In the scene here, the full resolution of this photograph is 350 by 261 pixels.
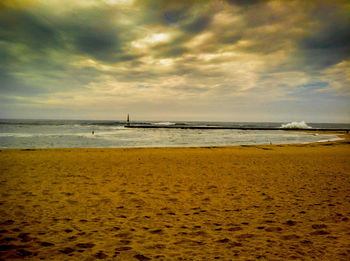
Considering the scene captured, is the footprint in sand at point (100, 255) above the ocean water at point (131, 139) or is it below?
below

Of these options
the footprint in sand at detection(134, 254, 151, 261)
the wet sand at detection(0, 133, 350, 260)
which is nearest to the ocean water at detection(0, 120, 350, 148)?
the wet sand at detection(0, 133, 350, 260)

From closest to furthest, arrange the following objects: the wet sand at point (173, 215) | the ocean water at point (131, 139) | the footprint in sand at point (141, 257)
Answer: the footprint in sand at point (141, 257), the wet sand at point (173, 215), the ocean water at point (131, 139)

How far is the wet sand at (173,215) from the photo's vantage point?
3652 millimetres

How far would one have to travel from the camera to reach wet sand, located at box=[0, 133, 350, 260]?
3652 millimetres

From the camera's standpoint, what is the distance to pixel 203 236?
419 centimetres

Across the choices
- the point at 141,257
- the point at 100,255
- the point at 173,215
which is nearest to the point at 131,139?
→ the point at 173,215

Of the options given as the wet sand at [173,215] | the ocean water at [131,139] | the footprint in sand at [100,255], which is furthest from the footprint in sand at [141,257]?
the ocean water at [131,139]

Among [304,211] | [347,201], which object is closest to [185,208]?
[304,211]

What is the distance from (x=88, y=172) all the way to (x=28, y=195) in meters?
3.36

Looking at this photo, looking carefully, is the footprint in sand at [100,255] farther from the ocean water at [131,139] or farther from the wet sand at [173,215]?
the ocean water at [131,139]

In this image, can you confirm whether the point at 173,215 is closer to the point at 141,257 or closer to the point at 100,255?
the point at 141,257

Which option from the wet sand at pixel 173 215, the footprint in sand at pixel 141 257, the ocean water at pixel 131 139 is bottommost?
the wet sand at pixel 173 215

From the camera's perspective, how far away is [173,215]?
525 cm

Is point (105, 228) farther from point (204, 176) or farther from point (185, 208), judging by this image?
point (204, 176)
